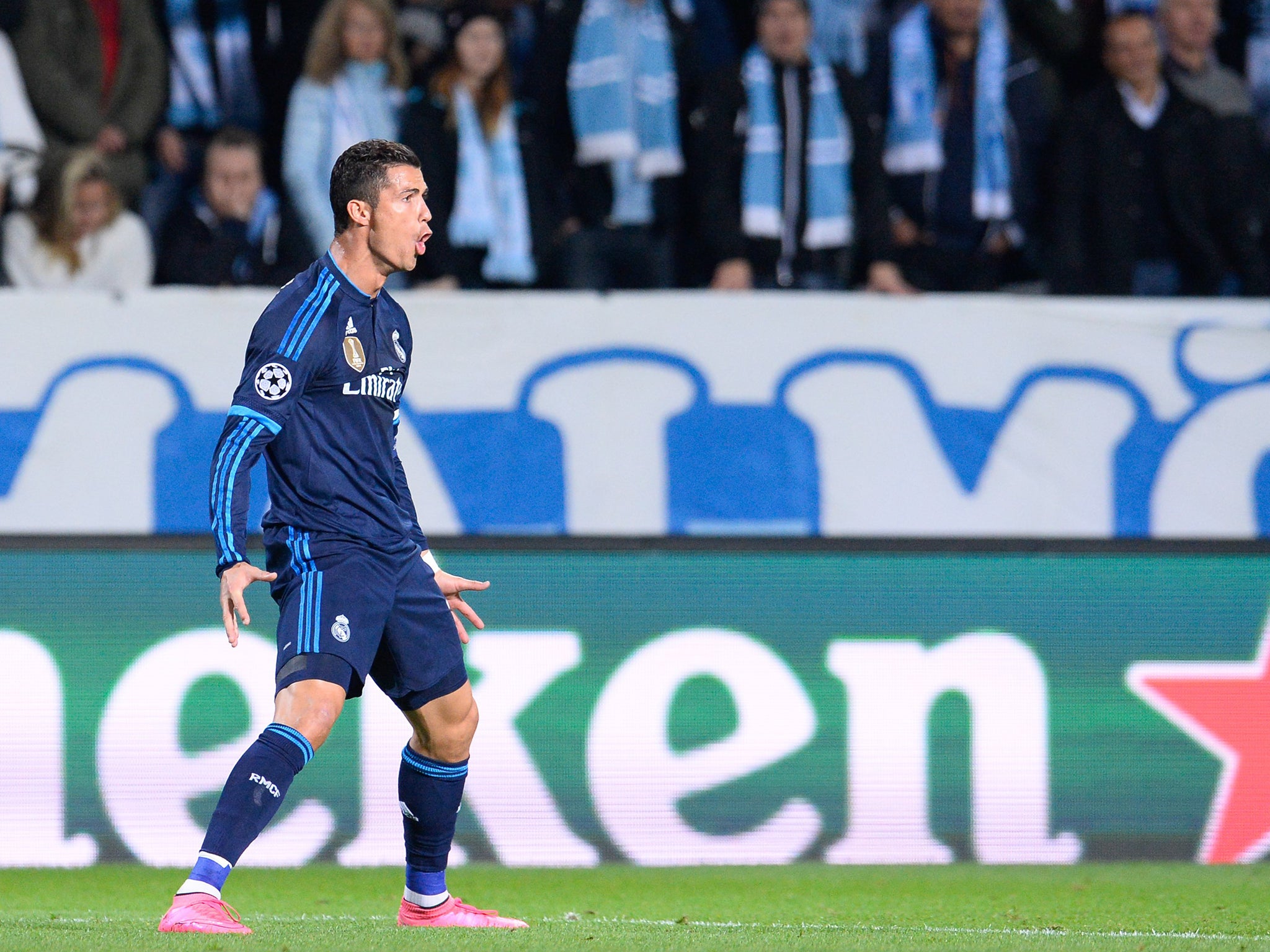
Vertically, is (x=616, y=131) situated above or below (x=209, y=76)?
below

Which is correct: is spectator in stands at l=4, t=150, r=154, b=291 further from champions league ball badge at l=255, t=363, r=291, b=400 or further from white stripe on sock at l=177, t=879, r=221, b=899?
white stripe on sock at l=177, t=879, r=221, b=899

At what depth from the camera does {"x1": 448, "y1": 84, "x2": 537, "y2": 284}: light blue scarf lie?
7543mm

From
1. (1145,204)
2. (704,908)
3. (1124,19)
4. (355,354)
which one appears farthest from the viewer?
(1124,19)

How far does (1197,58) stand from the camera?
834cm

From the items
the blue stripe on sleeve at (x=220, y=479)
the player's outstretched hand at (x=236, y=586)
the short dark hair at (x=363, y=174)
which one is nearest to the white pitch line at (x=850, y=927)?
the player's outstretched hand at (x=236, y=586)

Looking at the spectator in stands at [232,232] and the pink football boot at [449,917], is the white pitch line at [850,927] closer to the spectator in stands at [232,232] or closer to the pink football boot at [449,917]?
the pink football boot at [449,917]

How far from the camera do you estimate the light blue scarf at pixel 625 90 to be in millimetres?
7691

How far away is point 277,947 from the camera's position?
369 cm

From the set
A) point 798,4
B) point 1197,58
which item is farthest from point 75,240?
point 1197,58

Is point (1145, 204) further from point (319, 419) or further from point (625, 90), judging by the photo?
point (319, 419)

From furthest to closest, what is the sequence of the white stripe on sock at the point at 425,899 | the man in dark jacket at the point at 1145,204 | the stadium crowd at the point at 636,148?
the man in dark jacket at the point at 1145,204
the stadium crowd at the point at 636,148
the white stripe on sock at the point at 425,899

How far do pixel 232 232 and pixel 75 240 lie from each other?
0.63 meters

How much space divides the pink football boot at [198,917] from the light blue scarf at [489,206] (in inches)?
162

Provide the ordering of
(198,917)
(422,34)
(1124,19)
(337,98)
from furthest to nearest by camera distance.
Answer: (422,34)
(1124,19)
(337,98)
(198,917)
